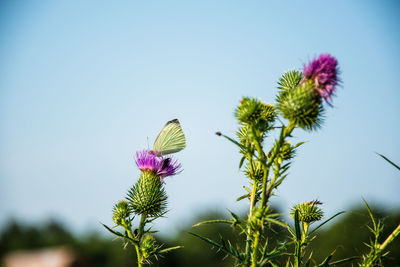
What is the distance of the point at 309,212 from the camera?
3.09 metres

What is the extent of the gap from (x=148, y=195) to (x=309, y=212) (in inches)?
62.7

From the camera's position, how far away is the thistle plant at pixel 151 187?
307 cm

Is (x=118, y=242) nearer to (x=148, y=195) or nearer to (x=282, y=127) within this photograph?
(x=148, y=195)

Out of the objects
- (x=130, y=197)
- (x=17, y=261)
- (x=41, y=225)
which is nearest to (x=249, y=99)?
(x=130, y=197)

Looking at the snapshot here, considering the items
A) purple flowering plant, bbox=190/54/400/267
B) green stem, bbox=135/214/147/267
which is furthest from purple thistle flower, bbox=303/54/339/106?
green stem, bbox=135/214/147/267

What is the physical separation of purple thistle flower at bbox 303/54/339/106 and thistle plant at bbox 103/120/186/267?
5.74 ft

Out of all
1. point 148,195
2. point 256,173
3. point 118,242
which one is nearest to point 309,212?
point 256,173

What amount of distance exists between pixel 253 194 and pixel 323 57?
45.6 inches

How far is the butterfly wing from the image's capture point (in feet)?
13.6

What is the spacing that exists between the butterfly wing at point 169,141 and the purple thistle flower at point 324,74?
6.46 feet

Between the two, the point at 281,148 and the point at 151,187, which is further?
the point at 151,187

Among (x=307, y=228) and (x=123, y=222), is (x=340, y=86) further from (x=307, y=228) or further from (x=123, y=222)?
(x=123, y=222)

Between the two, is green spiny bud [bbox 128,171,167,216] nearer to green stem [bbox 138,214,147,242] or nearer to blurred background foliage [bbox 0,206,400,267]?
green stem [bbox 138,214,147,242]

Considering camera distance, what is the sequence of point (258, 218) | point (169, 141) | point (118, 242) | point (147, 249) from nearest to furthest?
point (258, 218) → point (147, 249) → point (169, 141) → point (118, 242)
